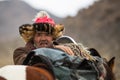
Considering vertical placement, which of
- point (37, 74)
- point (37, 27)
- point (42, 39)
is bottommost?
point (37, 74)

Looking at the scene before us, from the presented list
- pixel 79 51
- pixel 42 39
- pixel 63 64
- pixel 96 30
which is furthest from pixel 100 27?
pixel 63 64

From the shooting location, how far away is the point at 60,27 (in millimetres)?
6430

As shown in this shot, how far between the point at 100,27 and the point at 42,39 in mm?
19835

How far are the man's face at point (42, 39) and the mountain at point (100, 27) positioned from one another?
12399 mm

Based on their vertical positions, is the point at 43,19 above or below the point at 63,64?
above

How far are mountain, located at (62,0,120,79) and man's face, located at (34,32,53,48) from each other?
12.4 metres

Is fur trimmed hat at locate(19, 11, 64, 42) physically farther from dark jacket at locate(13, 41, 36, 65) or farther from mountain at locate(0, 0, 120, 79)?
mountain at locate(0, 0, 120, 79)

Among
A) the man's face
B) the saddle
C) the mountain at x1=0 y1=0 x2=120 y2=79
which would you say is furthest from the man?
the mountain at x1=0 y1=0 x2=120 y2=79

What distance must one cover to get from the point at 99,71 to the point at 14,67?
3.55 feet

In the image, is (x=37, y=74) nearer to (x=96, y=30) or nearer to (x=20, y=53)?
(x=20, y=53)

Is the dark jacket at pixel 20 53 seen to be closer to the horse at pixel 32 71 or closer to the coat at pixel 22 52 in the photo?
the coat at pixel 22 52

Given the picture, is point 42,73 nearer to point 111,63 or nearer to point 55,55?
point 55,55

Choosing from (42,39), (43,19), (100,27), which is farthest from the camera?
(100,27)

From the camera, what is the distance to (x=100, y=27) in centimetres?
2580
